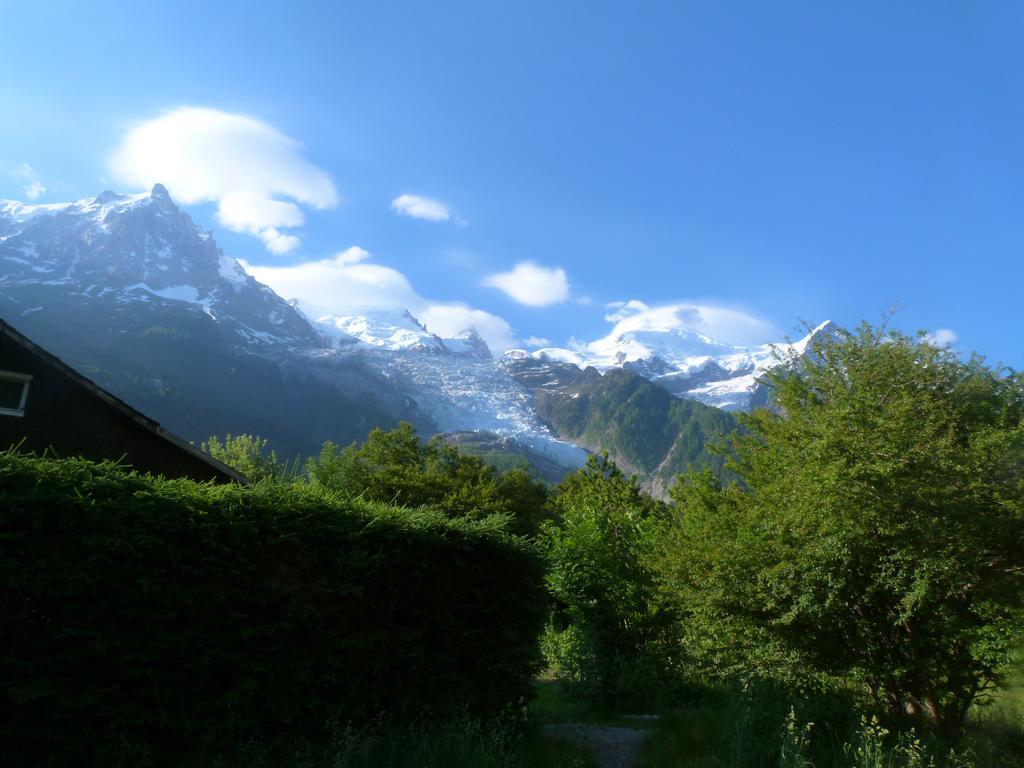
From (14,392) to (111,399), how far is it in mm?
2091

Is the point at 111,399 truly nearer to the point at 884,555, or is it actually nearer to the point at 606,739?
the point at 606,739

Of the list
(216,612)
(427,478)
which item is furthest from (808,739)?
(427,478)

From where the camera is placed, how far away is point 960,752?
806 cm

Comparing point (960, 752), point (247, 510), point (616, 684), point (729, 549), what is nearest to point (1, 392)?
point (247, 510)

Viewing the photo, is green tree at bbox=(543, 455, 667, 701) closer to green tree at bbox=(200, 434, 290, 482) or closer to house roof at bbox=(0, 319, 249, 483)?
house roof at bbox=(0, 319, 249, 483)

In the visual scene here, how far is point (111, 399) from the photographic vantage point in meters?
16.8

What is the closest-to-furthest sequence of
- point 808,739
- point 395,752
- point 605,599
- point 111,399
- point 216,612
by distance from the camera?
1. point 216,612
2. point 395,752
3. point 808,739
4. point 605,599
5. point 111,399

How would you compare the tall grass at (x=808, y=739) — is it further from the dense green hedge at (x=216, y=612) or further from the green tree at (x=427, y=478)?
the green tree at (x=427, y=478)

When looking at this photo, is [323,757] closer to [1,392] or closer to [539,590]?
[539,590]

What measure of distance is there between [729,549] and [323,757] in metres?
6.43

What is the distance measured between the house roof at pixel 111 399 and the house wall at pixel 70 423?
37 millimetres

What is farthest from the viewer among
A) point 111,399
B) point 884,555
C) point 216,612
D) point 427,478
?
point 427,478

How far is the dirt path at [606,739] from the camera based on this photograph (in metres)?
8.33

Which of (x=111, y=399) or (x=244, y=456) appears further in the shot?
(x=244, y=456)
